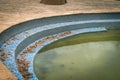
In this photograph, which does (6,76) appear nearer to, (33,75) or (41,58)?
(33,75)

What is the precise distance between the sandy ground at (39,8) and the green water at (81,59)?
4.10 feet

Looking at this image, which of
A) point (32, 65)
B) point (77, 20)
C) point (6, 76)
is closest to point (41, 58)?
point (32, 65)

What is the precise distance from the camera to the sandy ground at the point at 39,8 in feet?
26.9

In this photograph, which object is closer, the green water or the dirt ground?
the green water

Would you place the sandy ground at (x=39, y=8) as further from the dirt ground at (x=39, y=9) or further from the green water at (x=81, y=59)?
the green water at (x=81, y=59)

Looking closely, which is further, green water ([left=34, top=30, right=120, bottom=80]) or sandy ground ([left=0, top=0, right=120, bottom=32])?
sandy ground ([left=0, top=0, right=120, bottom=32])

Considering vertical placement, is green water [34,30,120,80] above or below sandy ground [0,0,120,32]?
below

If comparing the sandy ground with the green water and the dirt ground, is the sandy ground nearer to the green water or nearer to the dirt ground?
the dirt ground

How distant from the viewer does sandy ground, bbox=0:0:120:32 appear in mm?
8211

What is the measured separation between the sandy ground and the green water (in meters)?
1.25

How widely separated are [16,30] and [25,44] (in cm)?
60

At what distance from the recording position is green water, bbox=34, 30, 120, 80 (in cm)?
615

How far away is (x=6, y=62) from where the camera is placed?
6102 millimetres

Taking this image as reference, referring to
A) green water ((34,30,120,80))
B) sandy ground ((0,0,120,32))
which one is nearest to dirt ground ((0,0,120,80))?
sandy ground ((0,0,120,32))
